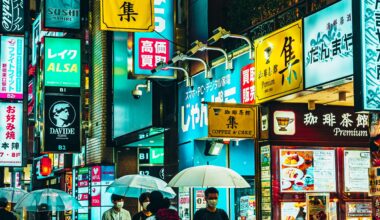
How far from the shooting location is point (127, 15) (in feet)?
57.4

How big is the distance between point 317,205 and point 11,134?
15056 mm

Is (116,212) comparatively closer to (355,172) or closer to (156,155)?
(355,172)

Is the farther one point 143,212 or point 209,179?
point 209,179

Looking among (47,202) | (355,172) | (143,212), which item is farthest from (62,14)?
(143,212)

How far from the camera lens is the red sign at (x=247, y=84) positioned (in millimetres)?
16594

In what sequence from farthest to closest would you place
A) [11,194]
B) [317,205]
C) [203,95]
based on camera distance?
1. [11,194]
2. [203,95]
3. [317,205]

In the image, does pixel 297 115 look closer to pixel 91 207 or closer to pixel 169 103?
pixel 169 103

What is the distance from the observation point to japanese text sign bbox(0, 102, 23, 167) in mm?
27609

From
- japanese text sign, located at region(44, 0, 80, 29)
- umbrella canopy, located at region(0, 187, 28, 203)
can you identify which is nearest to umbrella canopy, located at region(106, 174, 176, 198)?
umbrella canopy, located at region(0, 187, 28, 203)

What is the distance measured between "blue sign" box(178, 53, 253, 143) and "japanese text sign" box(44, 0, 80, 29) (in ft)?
24.0

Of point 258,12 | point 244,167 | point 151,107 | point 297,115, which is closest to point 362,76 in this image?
point 297,115

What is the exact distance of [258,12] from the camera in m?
17.8

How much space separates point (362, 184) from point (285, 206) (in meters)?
1.73

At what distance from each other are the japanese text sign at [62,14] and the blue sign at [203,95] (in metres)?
7.33
